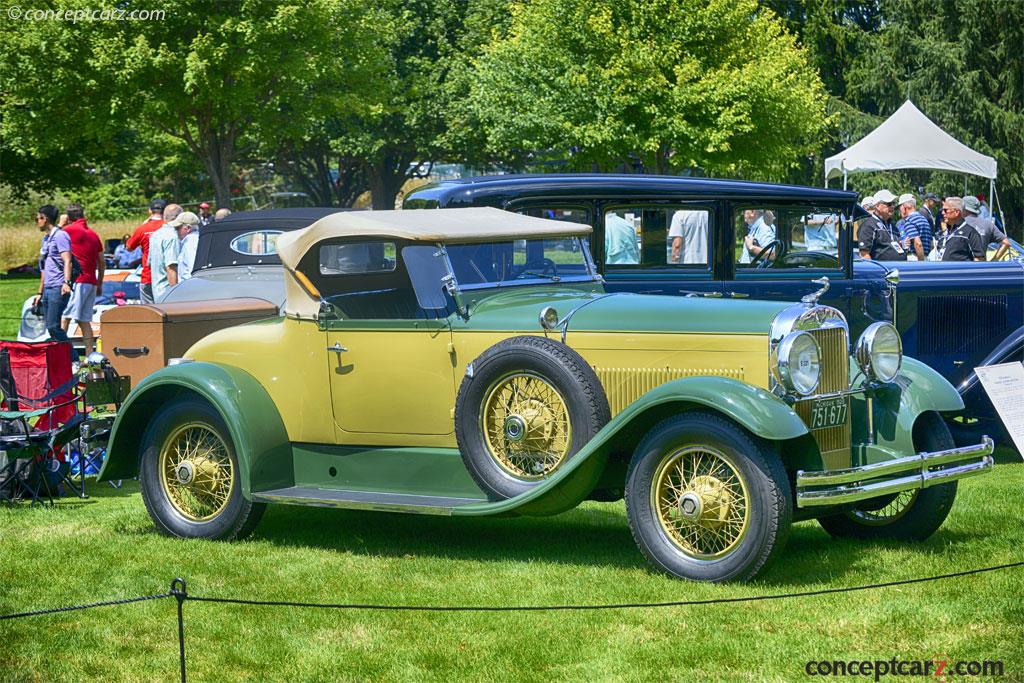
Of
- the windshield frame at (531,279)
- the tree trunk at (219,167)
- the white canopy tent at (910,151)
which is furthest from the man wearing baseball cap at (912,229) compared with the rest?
the tree trunk at (219,167)

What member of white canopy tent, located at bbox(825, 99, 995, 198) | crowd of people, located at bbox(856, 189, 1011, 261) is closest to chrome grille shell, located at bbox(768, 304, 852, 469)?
crowd of people, located at bbox(856, 189, 1011, 261)

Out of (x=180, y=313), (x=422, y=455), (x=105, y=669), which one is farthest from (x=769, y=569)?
(x=180, y=313)

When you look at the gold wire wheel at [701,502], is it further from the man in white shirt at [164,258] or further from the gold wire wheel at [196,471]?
the man in white shirt at [164,258]

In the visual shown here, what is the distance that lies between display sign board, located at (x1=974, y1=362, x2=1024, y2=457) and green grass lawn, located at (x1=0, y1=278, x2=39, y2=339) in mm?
13995

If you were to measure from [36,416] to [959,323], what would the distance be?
21.9 ft

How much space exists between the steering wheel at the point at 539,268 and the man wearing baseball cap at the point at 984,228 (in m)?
7.77

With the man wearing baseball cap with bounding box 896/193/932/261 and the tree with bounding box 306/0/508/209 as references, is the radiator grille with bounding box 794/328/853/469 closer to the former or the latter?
the man wearing baseball cap with bounding box 896/193/932/261

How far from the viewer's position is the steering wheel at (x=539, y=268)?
6.96 m

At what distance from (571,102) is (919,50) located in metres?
16.0

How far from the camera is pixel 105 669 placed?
4.84m

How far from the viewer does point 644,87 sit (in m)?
30.0

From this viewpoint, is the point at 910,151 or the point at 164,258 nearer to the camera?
the point at 164,258

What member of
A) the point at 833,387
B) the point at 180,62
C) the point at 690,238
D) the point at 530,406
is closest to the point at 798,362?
the point at 833,387

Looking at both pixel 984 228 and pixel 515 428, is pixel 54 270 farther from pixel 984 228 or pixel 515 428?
pixel 984 228
